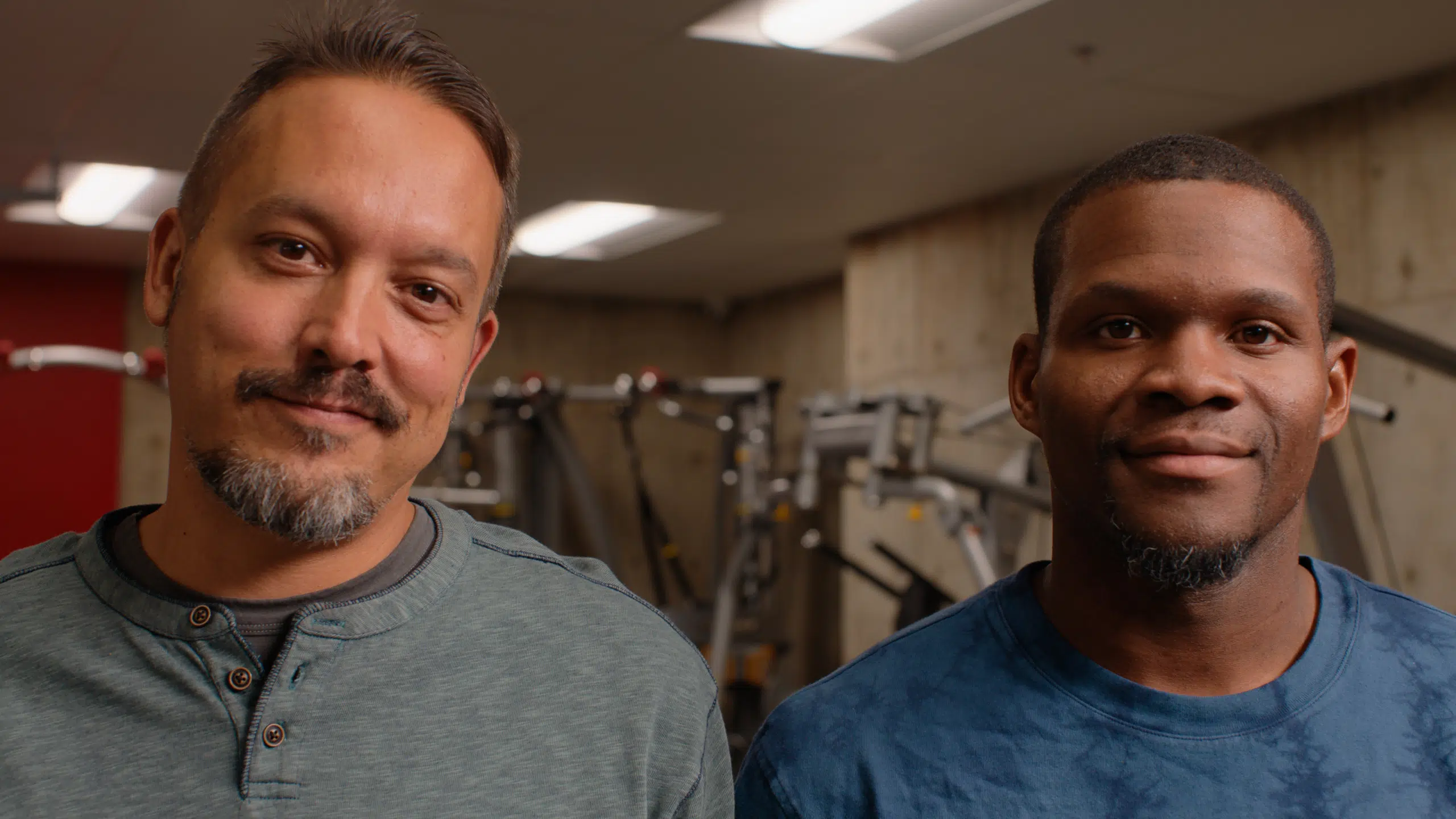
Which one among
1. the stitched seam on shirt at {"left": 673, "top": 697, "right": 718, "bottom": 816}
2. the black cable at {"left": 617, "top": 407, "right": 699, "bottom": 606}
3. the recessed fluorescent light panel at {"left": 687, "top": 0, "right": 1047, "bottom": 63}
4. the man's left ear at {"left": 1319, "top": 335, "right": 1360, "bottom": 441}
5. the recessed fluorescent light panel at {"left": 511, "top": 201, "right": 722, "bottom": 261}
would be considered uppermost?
the recessed fluorescent light panel at {"left": 687, "top": 0, "right": 1047, "bottom": 63}

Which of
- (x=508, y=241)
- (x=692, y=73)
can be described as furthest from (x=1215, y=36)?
(x=508, y=241)

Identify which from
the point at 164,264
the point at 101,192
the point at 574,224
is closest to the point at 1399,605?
the point at 164,264

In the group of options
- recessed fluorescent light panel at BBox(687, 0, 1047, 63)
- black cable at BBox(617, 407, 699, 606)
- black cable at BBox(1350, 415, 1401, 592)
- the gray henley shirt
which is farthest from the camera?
black cable at BBox(617, 407, 699, 606)

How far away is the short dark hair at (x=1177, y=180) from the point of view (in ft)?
4.06

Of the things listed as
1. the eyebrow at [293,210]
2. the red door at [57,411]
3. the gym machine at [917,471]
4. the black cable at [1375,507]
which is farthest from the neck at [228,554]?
the red door at [57,411]

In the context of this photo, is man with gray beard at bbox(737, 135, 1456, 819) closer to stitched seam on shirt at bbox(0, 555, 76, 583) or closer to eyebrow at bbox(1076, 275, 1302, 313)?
eyebrow at bbox(1076, 275, 1302, 313)

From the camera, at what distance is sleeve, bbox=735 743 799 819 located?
1263mm

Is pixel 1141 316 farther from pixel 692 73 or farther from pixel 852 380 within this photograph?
pixel 852 380

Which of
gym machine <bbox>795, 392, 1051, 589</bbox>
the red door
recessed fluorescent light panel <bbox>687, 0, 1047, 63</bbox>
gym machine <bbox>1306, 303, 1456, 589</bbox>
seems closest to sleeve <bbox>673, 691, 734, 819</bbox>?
gym machine <bbox>1306, 303, 1456, 589</bbox>

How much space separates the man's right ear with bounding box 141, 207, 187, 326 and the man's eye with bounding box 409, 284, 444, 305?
21 cm

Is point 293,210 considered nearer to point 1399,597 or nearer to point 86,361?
point 1399,597

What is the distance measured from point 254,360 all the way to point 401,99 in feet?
0.94

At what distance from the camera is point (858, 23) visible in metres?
3.63

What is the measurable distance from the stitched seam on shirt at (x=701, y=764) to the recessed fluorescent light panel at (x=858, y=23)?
2.67 meters
